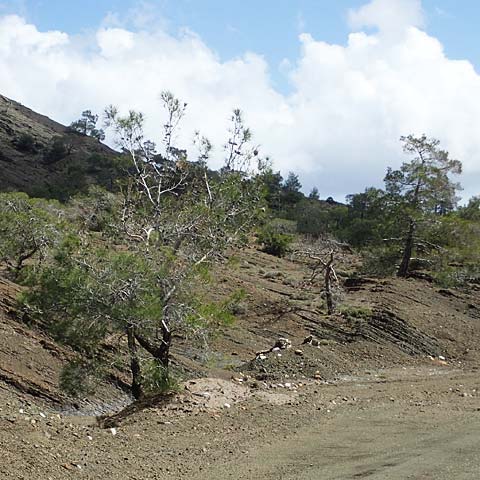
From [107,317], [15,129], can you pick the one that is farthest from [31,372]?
[15,129]

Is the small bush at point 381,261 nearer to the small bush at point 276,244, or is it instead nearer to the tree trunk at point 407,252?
the tree trunk at point 407,252

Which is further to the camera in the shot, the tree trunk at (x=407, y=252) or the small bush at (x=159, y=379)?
the tree trunk at (x=407, y=252)

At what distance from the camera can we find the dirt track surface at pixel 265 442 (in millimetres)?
7953

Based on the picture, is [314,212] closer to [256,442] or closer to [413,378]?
[413,378]

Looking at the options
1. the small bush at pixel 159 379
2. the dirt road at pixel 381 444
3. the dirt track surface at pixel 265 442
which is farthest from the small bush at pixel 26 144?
the small bush at pixel 159 379

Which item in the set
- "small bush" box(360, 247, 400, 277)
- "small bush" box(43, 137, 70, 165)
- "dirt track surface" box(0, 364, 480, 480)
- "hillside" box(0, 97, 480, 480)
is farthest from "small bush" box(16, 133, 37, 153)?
"dirt track surface" box(0, 364, 480, 480)

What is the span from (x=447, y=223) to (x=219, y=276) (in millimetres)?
9966

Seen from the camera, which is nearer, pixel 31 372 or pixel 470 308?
pixel 31 372

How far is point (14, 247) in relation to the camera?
814 inches

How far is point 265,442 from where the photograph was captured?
32.9ft

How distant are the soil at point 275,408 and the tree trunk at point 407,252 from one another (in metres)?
6.11

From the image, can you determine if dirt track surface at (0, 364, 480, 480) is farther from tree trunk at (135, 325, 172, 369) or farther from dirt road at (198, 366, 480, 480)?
tree trunk at (135, 325, 172, 369)

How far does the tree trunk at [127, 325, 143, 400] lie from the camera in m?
11.4

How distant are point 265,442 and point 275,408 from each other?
183 centimetres
